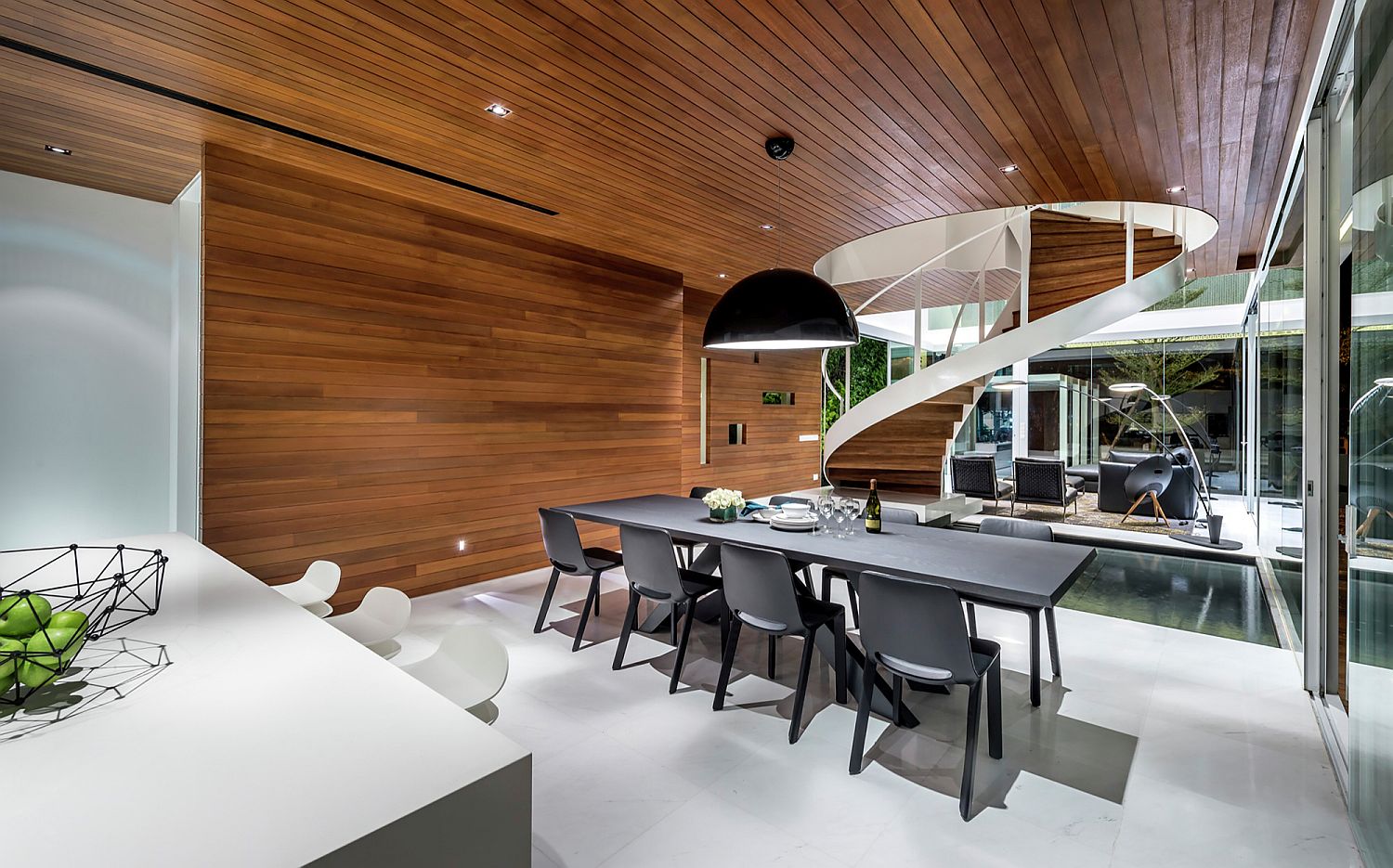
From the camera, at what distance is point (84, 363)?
4180mm

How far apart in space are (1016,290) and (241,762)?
779 centimetres

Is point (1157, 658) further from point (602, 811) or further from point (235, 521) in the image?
point (235, 521)

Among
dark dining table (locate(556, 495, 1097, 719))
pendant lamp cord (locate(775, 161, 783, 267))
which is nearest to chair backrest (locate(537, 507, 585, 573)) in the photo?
dark dining table (locate(556, 495, 1097, 719))

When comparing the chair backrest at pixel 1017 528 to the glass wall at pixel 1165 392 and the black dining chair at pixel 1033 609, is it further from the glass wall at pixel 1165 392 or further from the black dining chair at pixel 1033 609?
the glass wall at pixel 1165 392

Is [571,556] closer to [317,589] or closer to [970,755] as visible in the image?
[317,589]

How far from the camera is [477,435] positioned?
5250 mm

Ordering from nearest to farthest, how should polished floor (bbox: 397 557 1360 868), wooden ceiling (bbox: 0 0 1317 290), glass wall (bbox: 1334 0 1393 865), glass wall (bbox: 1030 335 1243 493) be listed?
1. glass wall (bbox: 1334 0 1393 865)
2. polished floor (bbox: 397 557 1360 868)
3. wooden ceiling (bbox: 0 0 1317 290)
4. glass wall (bbox: 1030 335 1243 493)

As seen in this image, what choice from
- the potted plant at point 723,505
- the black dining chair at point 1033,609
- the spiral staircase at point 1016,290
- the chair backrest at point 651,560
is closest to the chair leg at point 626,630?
the chair backrest at point 651,560

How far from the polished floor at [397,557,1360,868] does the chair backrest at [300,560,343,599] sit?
982 millimetres

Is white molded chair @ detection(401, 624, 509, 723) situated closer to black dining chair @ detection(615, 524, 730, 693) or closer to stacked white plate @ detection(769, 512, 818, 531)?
black dining chair @ detection(615, 524, 730, 693)

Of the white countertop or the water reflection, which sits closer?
the white countertop

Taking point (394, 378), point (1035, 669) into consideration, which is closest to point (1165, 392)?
point (1035, 669)

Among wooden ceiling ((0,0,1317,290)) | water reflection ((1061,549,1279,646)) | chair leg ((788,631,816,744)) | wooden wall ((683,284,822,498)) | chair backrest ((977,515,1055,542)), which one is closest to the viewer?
wooden ceiling ((0,0,1317,290))

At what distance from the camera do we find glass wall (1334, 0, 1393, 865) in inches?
67.8
